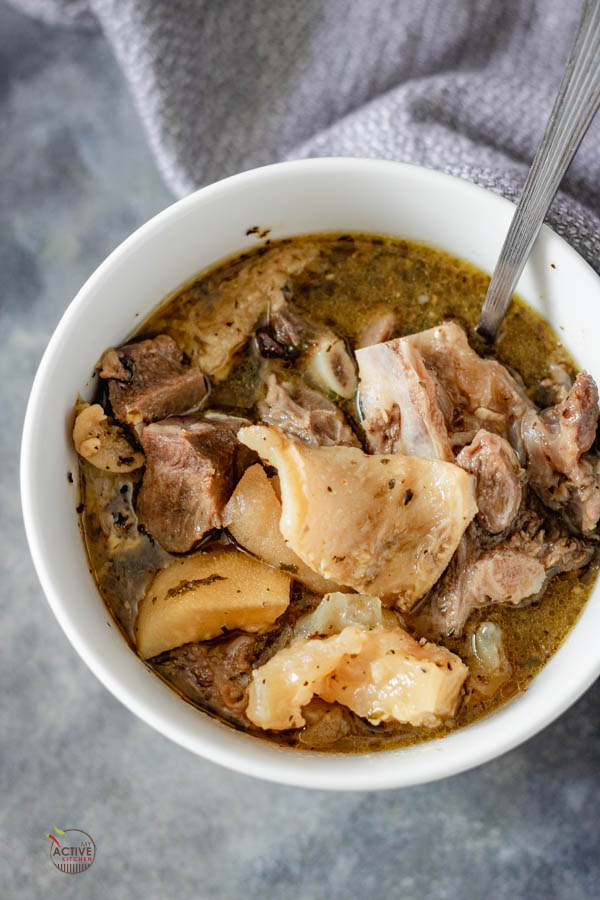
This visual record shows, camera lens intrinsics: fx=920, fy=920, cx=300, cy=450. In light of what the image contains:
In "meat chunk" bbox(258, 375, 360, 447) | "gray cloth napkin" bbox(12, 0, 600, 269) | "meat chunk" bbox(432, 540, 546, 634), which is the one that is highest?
"gray cloth napkin" bbox(12, 0, 600, 269)

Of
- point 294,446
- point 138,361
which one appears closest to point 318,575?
point 294,446

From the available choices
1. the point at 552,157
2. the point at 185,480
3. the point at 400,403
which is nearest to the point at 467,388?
the point at 400,403

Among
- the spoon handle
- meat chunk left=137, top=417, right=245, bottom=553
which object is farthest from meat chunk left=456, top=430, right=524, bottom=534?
meat chunk left=137, top=417, right=245, bottom=553

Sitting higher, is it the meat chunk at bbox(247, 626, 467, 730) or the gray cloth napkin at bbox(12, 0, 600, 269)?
the gray cloth napkin at bbox(12, 0, 600, 269)

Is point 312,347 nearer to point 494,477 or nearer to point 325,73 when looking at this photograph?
point 494,477

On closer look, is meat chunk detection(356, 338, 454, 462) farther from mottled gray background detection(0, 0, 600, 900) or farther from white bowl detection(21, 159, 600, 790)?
mottled gray background detection(0, 0, 600, 900)

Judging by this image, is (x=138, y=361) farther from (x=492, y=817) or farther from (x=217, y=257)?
(x=492, y=817)
